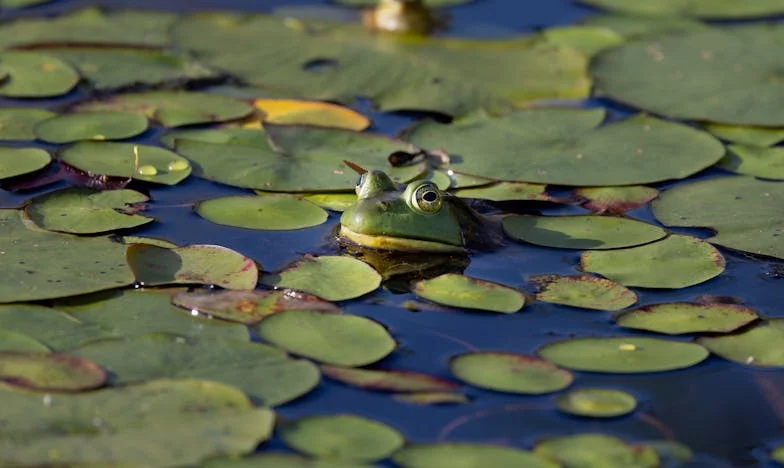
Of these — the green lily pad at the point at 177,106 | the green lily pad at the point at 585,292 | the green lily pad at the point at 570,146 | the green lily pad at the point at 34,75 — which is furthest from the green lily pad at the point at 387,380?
the green lily pad at the point at 34,75

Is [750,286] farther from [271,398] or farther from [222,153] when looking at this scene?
[222,153]

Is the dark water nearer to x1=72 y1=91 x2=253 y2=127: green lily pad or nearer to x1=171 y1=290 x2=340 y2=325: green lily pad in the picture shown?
x1=171 y1=290 x2=340 y2=325: green lily pad

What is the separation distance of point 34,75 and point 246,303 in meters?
3.14

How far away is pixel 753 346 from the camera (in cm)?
490

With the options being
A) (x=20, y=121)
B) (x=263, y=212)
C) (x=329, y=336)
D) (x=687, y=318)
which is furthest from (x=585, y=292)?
(x=20, y=121)

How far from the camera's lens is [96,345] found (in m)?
4.59

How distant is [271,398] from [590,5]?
5.71 m

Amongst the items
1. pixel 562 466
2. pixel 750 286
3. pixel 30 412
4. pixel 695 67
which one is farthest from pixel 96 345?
pixel 695 67

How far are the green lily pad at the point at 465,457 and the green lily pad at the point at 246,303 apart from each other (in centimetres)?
102

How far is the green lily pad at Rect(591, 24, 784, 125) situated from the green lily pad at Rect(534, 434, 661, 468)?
3.38 m

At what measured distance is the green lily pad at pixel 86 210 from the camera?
220 inches

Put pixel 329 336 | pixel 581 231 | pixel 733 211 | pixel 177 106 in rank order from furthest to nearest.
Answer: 1. pixel 177 106
2. pixel 733 211
3. pixel 581 231
4. pixel 329 336

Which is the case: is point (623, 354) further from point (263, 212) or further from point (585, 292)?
point (263, 212)

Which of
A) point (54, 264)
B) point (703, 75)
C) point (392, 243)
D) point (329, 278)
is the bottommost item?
point (54, 264)
